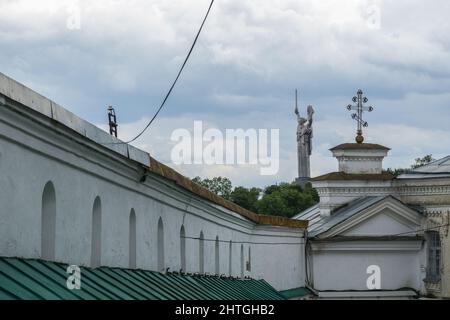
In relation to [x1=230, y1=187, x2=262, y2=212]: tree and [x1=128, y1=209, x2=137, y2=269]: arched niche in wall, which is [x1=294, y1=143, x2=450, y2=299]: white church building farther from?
[x1=230, y1=187, x2=262, y2=212]: tree

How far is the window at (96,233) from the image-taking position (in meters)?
17.1

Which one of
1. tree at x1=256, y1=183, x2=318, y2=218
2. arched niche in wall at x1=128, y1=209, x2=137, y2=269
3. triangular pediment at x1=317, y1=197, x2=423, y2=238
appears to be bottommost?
arched niche in wall at x1=128, y1=209, x2=137, y2=269

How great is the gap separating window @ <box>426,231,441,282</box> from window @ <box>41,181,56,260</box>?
33.4 m

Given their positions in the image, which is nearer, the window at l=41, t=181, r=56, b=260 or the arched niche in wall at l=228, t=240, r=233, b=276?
the window at l=41, t=181, r=56, b=260

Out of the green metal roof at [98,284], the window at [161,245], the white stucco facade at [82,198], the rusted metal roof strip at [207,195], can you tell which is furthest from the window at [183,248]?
the window at [161,245]

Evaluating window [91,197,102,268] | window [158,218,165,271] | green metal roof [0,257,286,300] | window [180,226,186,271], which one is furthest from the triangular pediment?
window [91,197,102,268]

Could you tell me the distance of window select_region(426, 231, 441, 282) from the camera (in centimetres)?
4675

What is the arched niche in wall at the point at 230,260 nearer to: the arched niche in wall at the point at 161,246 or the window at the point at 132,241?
the arched niche in wall at the point at 161,246

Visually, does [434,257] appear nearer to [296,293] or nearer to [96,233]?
[296,293]

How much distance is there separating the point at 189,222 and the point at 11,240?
46.1ft

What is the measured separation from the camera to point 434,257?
4728cm

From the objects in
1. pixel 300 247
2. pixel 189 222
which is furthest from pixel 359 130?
pixel 189 222

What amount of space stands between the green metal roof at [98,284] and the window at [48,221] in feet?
0.78
